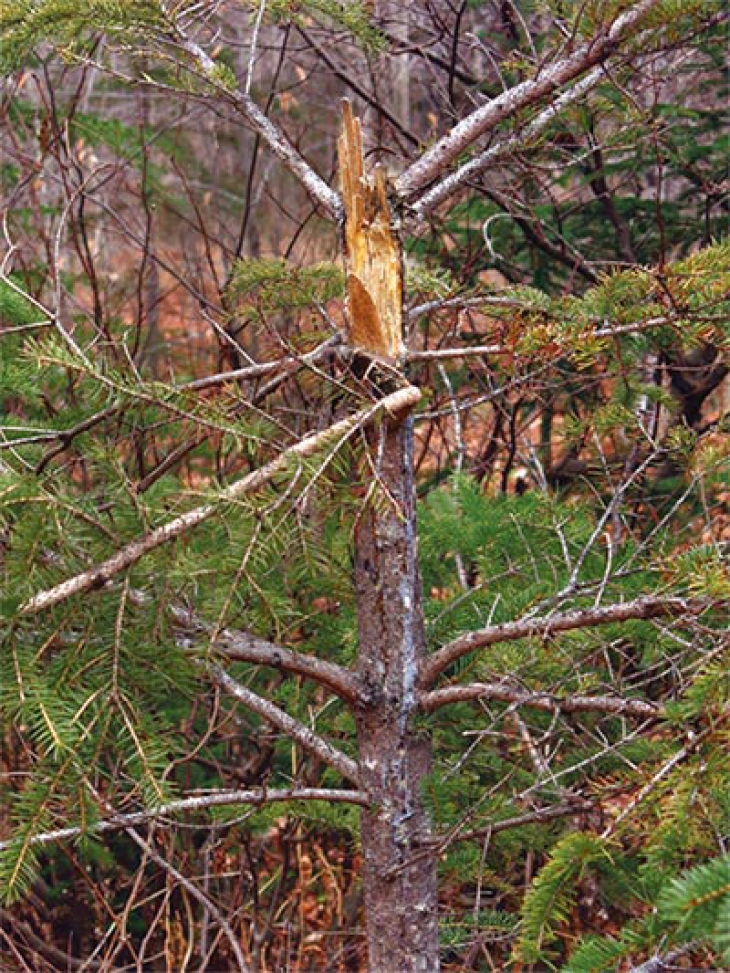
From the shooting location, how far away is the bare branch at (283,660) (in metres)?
2.01

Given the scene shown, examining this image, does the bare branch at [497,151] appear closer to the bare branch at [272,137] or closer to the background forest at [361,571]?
the background forest at [361,571]

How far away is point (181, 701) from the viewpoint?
3.72 metres

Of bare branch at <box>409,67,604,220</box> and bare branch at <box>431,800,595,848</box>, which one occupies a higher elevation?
bare branch at <box>409,67,604,220</box>

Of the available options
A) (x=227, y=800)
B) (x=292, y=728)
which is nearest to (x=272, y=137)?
(x=292, y=728)

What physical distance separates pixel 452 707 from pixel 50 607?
1.16 meters

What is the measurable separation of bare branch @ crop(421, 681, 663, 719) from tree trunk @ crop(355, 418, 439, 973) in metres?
0.06

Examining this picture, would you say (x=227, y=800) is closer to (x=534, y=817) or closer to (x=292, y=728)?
(x=292, y=728)

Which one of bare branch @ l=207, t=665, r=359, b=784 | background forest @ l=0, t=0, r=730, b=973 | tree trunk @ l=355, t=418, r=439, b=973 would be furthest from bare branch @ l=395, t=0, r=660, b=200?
bare branch @ l=207, t=665, r=359, b=784

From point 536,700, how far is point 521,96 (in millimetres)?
1033

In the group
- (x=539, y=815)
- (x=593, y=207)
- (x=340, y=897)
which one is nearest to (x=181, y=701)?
(x=340, y=897)

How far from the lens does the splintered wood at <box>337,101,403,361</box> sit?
77.9 inches

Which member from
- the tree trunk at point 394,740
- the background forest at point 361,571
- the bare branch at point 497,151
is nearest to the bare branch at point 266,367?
the background forest at point 361,571

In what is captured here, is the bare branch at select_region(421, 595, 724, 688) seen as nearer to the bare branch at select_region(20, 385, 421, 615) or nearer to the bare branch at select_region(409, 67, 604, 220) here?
the bare branch at select_region(20, 385, 421, 615)

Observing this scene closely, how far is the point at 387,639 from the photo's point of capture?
208 cm
